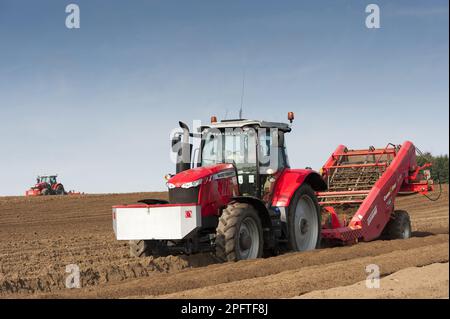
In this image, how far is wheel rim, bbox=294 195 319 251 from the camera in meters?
10.8

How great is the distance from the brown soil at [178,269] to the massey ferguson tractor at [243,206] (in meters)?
0.46

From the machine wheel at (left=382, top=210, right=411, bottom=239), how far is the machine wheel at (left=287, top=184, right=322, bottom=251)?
7.84 feet

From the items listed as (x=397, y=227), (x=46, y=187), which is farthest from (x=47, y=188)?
(x=397, y=227)

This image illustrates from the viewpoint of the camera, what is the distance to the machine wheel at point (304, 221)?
412 inches

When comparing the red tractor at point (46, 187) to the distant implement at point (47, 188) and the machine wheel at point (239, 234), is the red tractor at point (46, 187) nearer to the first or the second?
the distant implement at point (47, 188)

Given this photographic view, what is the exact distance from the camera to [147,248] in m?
9.87

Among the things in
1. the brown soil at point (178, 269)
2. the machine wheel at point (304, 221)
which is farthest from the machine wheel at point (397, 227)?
the machine wheel at point (304, 221)

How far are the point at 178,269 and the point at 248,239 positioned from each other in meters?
1.19

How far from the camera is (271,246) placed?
33.0 ft

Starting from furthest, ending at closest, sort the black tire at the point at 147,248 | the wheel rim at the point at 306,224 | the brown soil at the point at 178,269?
1. the wheel rim at the point at 306,224
2. the black tire at the point at 147,248
3. the brown soil at the point at 178,269

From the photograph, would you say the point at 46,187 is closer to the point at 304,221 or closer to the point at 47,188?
the point at 47,188

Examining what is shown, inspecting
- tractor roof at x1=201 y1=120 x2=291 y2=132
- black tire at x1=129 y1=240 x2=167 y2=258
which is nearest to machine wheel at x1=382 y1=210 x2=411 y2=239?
tractor roof at x1=201 y1=120 x2=291 y2=132

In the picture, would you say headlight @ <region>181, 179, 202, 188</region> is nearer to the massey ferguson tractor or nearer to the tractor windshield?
the massey ferguson tractor
